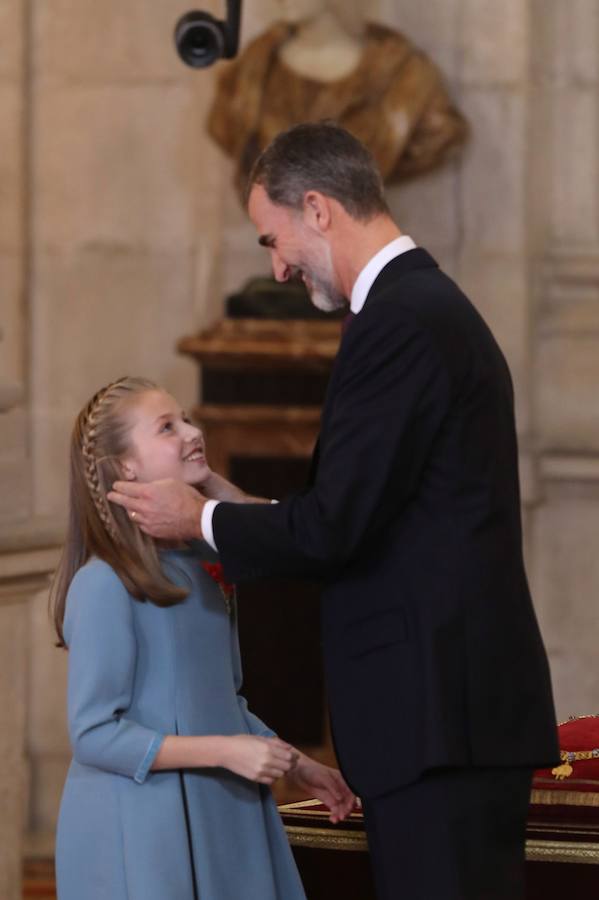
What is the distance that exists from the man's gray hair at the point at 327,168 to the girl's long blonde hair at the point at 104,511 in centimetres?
45

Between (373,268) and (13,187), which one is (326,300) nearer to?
(373,268)

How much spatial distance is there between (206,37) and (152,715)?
365 centimetres

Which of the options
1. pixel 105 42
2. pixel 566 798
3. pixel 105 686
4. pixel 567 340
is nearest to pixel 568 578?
pixel 567 340

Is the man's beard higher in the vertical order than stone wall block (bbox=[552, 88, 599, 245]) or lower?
lower

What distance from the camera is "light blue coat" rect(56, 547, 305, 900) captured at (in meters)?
3.10

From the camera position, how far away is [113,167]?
7.44 m

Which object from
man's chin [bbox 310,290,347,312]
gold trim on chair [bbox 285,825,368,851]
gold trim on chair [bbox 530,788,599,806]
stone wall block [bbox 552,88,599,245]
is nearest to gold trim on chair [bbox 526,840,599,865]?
gold trim on chair [bbox 530,788,599,806]

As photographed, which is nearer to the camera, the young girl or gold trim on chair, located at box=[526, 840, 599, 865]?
the young girl

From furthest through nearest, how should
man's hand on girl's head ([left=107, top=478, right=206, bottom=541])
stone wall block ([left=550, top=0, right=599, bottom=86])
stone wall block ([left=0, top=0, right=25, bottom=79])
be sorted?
stone wall block ([left=0, top=0, right=25, bottom=79]) < stone wall block ([left=550, top=0, right=599, bottom=86]) < man's hand on girl's head ([left=107, top=478, right=206, bottom=541])

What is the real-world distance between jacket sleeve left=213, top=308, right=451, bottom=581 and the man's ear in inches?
9.2

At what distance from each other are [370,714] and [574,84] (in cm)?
461

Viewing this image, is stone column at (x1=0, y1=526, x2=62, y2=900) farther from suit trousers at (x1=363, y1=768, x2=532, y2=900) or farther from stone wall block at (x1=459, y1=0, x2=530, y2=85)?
stone wall block at (x1=459, y1=0, x2=530, y2=85)

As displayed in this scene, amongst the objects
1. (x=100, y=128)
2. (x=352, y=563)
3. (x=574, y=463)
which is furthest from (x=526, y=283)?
(x=352, y=563)

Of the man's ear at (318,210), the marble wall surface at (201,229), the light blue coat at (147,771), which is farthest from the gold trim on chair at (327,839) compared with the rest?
the marble wall surface at (201,229)
